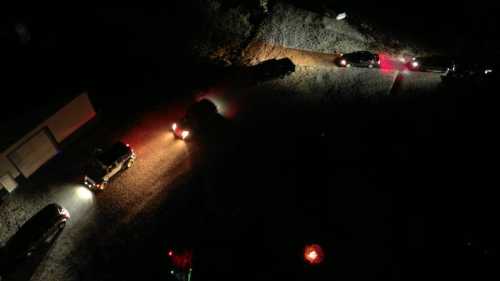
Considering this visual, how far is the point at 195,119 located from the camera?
78.0 ft

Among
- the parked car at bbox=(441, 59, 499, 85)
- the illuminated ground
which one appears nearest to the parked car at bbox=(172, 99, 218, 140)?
the illuminated ground

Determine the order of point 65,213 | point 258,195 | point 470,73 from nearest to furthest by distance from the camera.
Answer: point 65,213, point 258,195, point 470,73

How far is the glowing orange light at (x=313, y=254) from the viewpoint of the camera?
1806 cm

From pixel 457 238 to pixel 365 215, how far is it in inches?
223

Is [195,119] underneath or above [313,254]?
above

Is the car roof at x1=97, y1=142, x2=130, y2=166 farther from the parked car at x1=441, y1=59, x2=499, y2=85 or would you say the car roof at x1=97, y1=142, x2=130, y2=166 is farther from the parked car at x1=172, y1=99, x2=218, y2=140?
the parked car at x1=441, y1=59, x2=499, y2=85

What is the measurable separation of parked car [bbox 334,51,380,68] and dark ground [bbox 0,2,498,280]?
198 inches

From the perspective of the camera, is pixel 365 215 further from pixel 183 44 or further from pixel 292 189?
pixel 183 44

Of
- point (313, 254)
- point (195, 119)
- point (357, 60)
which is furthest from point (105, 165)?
point (357, 60)

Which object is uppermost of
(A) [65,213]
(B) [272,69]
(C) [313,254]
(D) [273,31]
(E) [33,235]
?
(D) [273,31]

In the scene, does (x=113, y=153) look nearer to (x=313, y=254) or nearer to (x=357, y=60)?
(x=313, y=254)

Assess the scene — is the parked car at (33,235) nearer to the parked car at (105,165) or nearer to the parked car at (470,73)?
the parked car at (105,165)

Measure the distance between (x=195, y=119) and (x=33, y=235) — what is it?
11918 millimetres

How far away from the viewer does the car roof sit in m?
19.8
